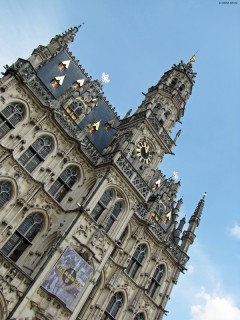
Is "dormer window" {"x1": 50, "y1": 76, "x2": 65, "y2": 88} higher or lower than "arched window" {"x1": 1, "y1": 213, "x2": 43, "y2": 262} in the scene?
higher

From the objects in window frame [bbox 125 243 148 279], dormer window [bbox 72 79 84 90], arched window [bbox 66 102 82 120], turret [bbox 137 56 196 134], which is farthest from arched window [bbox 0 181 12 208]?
turret [bbox 137 56 196 134]

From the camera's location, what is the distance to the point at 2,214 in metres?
20.2

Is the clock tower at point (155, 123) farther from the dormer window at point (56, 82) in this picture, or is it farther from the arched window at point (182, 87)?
the dormer window at point (56, 82)

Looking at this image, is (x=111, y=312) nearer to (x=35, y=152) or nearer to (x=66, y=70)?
(x=35, y=152)

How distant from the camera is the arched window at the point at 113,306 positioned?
77.7ft

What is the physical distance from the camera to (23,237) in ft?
69.6

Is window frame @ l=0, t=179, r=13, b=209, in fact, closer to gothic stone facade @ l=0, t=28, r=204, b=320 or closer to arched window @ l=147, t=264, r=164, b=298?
gothic stone facade @ l=0, t=28, r=204, b=320

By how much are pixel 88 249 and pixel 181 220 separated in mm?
13521

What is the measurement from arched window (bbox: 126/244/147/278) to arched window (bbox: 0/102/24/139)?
12.2 meters

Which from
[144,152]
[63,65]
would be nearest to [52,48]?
[63,65]

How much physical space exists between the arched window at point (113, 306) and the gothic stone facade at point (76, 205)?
0.07 metres

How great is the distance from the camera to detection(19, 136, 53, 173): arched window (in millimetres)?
22359

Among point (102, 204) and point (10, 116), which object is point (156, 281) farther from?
point (10, 116)

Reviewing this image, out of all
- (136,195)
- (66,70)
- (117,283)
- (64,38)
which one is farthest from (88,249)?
(64,38)
